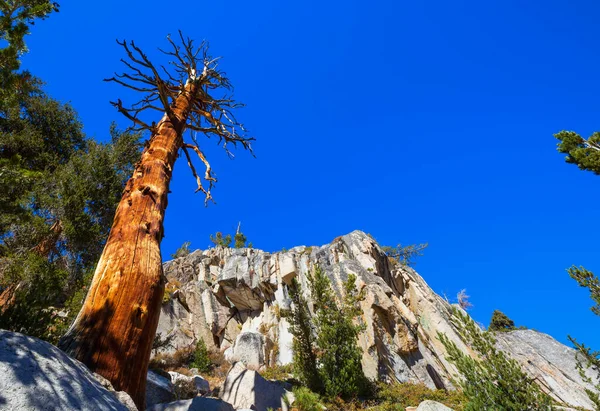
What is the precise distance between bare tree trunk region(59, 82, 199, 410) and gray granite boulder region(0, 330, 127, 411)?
1.19 ft

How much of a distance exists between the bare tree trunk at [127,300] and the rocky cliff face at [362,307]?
14195 mm

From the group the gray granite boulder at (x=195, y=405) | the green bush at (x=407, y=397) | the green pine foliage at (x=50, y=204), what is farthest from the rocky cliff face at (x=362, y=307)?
the gray granite boulder at (x=195, y=405)

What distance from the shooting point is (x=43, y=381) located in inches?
63.0

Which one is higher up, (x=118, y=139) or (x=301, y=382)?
(x=118, y=139)

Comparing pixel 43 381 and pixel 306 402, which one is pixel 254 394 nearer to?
pixel 306 402

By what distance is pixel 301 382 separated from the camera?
11766mm

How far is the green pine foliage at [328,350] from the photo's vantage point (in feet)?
35.7

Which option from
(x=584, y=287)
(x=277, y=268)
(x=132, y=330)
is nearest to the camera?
(x=132, y=330)

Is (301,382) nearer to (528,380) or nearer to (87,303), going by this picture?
(528,380)

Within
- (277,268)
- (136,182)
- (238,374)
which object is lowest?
(238,374)

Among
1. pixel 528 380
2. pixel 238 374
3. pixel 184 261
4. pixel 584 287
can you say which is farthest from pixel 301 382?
pixel 184 261

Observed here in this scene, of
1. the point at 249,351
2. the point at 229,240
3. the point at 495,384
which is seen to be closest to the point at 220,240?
the point at 229,240

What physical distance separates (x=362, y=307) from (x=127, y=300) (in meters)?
16.4

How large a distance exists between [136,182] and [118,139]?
14.6 metres
